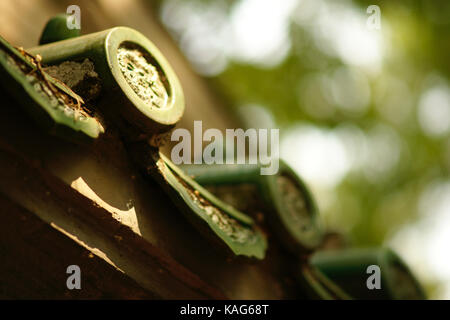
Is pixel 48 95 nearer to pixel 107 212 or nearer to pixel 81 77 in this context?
pixel 81 77

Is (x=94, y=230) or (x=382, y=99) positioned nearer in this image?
(x=94, y=230)

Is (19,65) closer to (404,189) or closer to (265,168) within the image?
(265,168)

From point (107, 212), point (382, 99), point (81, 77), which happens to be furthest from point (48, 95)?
point (382, 99)

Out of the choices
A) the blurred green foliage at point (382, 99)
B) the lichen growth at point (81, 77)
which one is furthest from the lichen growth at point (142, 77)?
the blurred green foliage at point (382, 99)

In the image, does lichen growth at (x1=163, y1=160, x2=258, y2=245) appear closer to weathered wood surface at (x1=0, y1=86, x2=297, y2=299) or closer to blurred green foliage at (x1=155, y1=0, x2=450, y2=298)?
weathered wood surface at (x1=0, y1=86, x2=297, y2=299)

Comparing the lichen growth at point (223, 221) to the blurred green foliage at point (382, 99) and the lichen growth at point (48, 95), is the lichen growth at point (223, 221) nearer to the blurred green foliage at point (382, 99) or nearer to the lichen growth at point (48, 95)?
the lichen growth at point (48, 95)

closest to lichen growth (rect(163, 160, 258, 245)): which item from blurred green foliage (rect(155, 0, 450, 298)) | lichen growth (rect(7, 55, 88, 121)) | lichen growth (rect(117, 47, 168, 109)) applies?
lichen growth (rect(117, 47, 168, 109))

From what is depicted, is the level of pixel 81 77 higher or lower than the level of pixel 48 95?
higher
